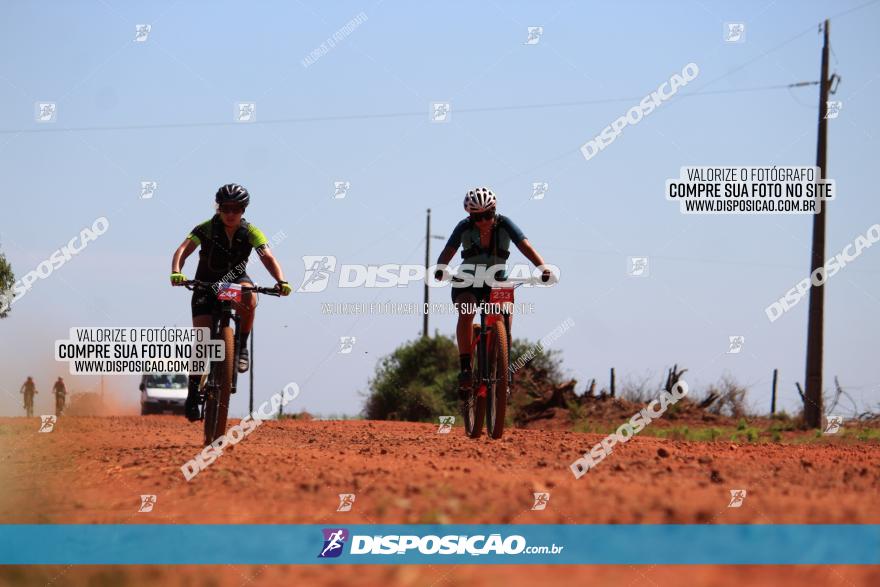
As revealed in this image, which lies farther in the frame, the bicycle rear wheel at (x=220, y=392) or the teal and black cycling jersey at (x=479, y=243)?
the teal and black cycling jersey at (x=479, y=243)

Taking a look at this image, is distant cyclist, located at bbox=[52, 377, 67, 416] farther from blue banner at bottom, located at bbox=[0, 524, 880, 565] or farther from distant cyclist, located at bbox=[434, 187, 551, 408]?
blue banner at bottom, located at bbox=[0, 524, 880, 565]

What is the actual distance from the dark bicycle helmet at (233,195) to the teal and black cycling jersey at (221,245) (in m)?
0.25

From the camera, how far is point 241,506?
21.1 feet

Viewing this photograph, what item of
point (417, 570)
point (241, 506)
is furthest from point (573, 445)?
point (417, 570)

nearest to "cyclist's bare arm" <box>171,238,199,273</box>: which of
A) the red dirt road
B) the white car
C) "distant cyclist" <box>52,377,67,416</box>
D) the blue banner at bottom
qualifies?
the red dirt road

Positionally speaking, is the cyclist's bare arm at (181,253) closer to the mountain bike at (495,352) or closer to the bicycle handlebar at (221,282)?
the bicycle handlebar at (221,282)

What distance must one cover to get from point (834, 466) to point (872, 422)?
13.3m

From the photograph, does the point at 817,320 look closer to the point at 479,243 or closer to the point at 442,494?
the point at 479,243

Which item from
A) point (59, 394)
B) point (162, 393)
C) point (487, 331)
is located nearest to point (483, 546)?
point (487, 331)

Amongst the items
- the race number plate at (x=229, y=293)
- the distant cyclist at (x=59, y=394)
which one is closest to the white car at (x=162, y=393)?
the distant cyclist at (x=59, y=394)

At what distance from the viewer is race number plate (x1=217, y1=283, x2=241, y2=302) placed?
10.2 meters

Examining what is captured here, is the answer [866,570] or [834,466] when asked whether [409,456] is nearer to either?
[834,466]

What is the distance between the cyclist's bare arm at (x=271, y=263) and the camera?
35.2 ft

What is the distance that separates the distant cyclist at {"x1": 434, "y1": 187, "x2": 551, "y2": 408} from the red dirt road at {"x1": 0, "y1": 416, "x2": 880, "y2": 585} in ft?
5.27
